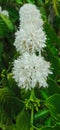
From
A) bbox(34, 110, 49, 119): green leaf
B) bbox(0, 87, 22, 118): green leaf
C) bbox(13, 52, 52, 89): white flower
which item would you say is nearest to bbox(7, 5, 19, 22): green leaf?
bbox(0, 87, 22, 118): green leaf

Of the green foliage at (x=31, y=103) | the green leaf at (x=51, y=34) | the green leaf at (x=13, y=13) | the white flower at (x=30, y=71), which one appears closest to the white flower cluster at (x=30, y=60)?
the white flower at (x=30, y=71)

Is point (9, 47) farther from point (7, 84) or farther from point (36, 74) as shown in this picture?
point (36, 74)

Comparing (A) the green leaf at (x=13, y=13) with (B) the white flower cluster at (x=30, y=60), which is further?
(A) the green leaf at (x=13, y=13)

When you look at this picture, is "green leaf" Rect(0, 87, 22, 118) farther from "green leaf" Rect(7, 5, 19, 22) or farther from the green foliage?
"green leaf" Rect(7, 5, 19, 22)

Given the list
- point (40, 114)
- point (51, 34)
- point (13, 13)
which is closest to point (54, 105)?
point (40, 114)

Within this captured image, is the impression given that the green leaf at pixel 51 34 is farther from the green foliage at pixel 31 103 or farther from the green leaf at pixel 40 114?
the green leaf at pixel 40 114

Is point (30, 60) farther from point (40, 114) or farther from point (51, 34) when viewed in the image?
point (51, 34)
